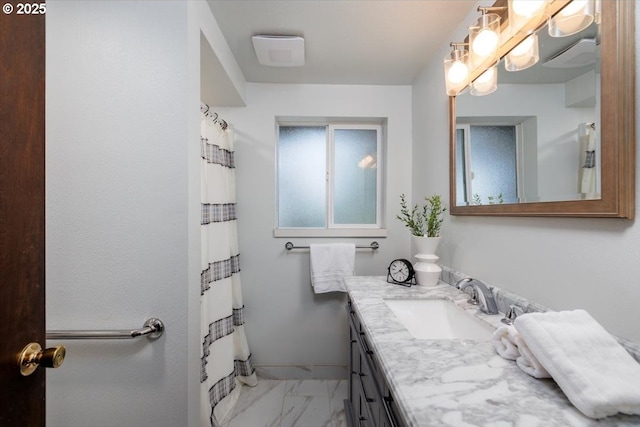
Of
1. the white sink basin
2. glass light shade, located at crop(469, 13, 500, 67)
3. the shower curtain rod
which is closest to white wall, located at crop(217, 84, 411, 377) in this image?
the shower curtain rod

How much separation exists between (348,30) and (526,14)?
0.83 meters

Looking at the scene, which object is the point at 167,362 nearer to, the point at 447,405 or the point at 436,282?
the point at 447,405

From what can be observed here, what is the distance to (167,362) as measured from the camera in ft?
3.43

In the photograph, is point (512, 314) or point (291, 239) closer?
point (512, 314)

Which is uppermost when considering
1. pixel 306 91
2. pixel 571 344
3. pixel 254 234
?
pixel 306 91

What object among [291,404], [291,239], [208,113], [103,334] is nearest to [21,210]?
[103,334]

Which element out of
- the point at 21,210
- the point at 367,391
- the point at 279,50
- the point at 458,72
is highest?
the point at 279,50

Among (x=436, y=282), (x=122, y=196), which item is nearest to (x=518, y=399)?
(x=436, y=282)

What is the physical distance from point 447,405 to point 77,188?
4.30 ft

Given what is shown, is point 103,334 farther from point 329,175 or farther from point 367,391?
point 329,175

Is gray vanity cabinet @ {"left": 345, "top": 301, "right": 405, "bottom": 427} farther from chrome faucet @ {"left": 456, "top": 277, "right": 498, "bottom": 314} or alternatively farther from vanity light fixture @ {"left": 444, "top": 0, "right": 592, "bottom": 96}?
vanity light fixture @ {"left": 444, "top": 0, "right": 592, "bottom": 96}

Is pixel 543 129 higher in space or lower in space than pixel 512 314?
higher

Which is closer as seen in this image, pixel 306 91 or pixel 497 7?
pixel 497 7

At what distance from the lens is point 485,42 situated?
3.57 ft
